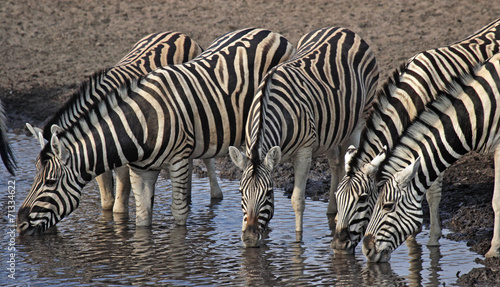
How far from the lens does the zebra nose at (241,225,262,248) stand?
6.79 meters

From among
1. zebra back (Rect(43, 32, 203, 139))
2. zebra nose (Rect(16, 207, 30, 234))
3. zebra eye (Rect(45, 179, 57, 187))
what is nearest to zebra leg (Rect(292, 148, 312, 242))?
zebra back (Rect(43, 32, 203, 139))

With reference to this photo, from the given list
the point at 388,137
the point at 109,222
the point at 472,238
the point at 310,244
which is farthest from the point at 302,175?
the point at 109,222

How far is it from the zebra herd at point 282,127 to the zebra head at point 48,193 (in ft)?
0.04

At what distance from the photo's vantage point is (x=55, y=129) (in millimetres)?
7543

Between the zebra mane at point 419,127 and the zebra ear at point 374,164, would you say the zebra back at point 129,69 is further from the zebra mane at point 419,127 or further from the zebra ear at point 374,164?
the zebra mane at point 419,127

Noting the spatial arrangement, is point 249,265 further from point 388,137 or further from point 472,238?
point 472,238

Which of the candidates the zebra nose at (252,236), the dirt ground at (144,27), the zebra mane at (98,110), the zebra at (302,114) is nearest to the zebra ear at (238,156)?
the zebra at (302,114)

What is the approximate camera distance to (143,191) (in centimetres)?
805

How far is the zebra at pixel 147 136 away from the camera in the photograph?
761cm

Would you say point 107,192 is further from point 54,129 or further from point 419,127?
point 419,127

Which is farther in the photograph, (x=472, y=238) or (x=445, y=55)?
(x=445, y=55)

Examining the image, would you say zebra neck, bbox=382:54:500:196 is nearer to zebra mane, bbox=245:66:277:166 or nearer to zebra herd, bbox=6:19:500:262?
zebra herd, bbox=6:19:500:262

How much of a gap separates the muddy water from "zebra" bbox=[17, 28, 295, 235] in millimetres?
378

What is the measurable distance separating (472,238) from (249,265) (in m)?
2.37
